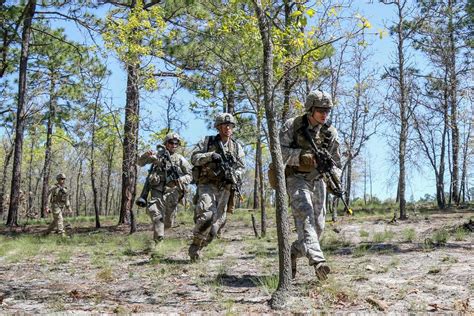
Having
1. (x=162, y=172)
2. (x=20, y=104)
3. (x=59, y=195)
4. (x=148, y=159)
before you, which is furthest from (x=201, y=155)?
(x=20, y=104)

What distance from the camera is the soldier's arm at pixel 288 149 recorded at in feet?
15.7

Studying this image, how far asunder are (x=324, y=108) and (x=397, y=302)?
1.97 metres

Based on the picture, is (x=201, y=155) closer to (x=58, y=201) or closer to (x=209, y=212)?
(x=209, y=212)

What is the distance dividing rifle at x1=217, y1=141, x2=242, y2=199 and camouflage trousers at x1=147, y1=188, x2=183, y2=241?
6.65 ft

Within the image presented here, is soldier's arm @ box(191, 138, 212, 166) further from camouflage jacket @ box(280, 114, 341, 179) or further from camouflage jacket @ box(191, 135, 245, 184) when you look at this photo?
camouflage jacket @ box(280, 114, 341, 179)

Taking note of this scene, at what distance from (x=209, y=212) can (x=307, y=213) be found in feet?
6.00

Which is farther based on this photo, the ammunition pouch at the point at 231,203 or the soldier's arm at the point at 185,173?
Answer: the soldier's arm at the point at 185,173

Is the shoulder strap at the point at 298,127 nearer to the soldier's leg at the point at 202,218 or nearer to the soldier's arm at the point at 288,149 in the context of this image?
the soldier's arm at the point at 288,149

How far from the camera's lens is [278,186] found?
4.01 m

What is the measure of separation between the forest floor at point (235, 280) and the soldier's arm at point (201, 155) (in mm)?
1299

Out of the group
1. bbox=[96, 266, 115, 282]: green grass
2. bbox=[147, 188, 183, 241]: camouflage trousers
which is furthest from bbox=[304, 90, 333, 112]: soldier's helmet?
bbox=[147, 188, 183, 241]: camouflage trousers

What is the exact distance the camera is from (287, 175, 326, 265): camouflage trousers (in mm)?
4594

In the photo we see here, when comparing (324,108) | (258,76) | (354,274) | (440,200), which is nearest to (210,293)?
(354,274)

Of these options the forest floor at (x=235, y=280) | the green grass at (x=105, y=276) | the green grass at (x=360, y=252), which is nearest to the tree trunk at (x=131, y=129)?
the forest floor at (x=235, y=280)
